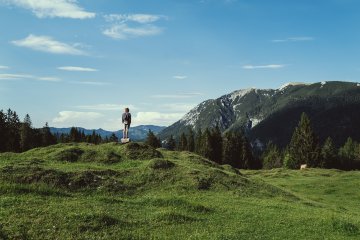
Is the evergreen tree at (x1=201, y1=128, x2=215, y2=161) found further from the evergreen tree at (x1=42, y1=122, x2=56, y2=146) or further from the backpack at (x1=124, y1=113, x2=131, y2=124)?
the backpack at (x1=124, y1=113, x2=131, y2=124)

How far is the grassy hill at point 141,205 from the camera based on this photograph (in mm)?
17422

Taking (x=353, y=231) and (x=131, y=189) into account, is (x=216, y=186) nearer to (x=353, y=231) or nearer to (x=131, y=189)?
(x=131, y=189)

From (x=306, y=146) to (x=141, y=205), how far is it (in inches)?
4251

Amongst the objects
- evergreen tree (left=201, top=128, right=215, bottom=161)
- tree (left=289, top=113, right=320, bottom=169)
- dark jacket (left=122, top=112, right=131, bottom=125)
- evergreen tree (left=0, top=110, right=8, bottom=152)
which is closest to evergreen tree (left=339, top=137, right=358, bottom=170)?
tree (left=289, top=113, right=320, bottom=169)

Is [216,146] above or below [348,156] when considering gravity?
above

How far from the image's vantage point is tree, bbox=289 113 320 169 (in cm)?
12131

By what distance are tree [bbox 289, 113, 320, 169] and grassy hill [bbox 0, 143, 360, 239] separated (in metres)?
92.3

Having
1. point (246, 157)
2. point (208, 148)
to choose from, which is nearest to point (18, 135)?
point (208, 148)

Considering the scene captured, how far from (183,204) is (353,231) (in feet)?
31.5

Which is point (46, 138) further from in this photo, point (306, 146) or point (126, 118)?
point (126, 118)

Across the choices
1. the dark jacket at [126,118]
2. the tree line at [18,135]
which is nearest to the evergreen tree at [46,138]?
the tree line at [18,135]

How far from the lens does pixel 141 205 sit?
74.9 feet

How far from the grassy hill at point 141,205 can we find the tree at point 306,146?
92.3 meters

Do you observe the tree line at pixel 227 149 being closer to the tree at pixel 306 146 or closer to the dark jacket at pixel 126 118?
the tree at pixel 306 146
